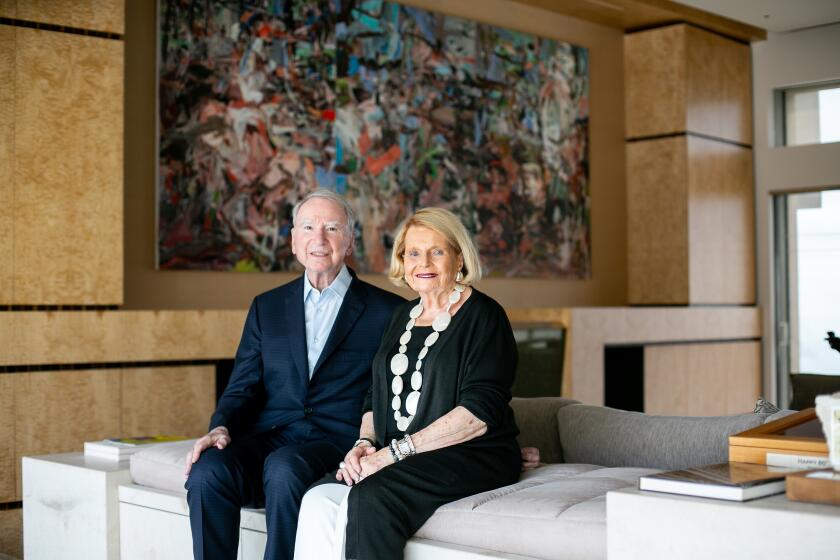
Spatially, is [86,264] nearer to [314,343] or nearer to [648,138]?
[314,343]

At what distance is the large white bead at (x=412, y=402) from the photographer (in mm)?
3307

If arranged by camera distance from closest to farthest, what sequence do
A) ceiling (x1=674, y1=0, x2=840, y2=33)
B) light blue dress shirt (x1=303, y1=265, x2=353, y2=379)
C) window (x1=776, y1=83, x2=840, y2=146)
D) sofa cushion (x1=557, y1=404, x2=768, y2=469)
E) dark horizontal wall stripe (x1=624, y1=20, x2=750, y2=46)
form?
sofa cushion (x1=557, y1=404, x2=768, y2=469) → light blue dress shirt (x1=303, y1=265, x2=353, y2=379) → ceiling (x1=674, y1=0, x2=840, y2=33) → dark horizontal wall stripe (x1=624, y1=20, x2=750, y2=46) → window (x1=776, y1=83, x2=840, y2=146)

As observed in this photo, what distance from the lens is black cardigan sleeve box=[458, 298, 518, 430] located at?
318 centimetres

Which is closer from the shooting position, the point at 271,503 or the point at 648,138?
the point at 271,503

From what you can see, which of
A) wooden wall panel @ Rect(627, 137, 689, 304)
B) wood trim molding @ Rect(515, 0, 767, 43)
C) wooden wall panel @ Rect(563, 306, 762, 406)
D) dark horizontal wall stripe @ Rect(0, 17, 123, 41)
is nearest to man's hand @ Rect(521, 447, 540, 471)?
dark horizontal wall stripe @ Rect(0, 17, 123, 41)

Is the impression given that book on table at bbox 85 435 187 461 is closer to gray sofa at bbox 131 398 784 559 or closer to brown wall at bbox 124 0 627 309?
gray sofa at bbox 131 398 784 559

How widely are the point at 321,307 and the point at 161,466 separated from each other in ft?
2.83

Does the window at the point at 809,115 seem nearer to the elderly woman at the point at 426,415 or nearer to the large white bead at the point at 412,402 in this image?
the elderly woman at the point at 426,415

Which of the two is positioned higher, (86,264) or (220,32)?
(220,32)

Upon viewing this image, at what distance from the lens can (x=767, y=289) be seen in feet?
35.5

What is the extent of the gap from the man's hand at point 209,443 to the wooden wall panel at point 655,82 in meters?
7.57

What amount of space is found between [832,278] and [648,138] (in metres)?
2.33

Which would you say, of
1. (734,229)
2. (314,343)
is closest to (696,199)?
(734,229)

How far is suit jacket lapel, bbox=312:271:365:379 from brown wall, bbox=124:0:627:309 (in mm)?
3307
